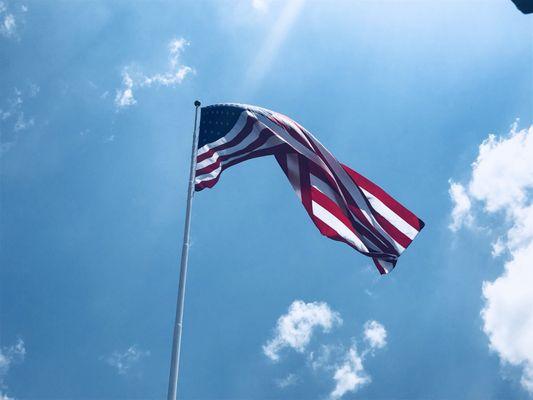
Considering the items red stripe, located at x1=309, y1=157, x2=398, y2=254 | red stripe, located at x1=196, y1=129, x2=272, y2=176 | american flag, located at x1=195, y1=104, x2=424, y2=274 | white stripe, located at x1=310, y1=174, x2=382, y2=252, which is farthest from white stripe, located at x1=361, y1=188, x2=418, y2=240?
red stripe, located at x1=196, y1=129, x2=272, y2=176

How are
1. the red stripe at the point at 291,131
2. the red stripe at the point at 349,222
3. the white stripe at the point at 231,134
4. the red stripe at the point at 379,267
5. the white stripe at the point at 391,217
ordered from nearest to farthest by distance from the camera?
1. the red stripe at the point at 379,267
2. the red stripe at the point at 349,222
3. the white stripe at the point at 391,217
4. the white stripe at the point at 231,134
5. the red stripe at the point at 291,131

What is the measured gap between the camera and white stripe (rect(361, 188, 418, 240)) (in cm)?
1420

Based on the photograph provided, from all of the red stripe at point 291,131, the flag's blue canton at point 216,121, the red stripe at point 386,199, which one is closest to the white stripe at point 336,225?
the red stripe at point 386,199

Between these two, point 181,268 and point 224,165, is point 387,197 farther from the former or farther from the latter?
point 181,268

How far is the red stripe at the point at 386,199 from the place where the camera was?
47.2 feet

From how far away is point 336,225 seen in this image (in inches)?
550

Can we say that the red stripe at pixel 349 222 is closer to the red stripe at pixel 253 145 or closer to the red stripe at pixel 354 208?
the red stripe at pixel 354 208

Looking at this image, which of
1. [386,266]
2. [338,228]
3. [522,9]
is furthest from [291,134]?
[522,9]

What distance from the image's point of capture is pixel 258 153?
14352mm

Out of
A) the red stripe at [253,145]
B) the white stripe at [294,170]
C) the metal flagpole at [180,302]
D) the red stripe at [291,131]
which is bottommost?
the metal flagpole at [180,302]

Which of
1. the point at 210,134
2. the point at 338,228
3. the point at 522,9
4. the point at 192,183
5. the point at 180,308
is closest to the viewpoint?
the point at 522,9

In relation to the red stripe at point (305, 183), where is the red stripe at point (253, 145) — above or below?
above

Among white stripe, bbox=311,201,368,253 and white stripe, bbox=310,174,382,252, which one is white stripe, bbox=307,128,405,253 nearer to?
white stripe, bbox=310,174,382,252

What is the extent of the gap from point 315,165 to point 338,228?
2001 millimetres
